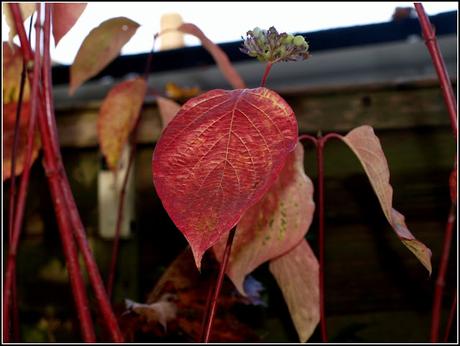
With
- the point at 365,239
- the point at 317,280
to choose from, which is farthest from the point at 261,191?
the point at 365,239

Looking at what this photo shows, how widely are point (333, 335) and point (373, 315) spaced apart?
0.21ft

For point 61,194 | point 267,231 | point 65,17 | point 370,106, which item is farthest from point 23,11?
point 370,106

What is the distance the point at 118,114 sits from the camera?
0.70 m

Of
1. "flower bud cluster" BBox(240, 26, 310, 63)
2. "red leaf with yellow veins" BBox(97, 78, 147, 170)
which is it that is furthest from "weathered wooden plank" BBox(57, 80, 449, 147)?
"flower bud cluster" BBox(240, 26, 310, 63)

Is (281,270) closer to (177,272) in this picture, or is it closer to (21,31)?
(177,272)

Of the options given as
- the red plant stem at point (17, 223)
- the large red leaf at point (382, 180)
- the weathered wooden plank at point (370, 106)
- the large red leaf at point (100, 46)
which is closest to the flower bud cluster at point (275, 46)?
the large red leaf at point (382, 180)

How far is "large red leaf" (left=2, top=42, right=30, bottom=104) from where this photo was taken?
0.63 m

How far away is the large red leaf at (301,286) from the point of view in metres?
0.52

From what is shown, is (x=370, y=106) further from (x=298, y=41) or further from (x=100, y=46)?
(x=298, y=41)

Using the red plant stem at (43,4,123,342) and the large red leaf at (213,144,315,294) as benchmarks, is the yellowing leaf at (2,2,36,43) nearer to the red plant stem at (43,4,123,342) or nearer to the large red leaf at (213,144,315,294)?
the red plant stem at (43,4,123,342)

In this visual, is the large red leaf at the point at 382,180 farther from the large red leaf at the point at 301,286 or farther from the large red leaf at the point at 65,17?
the large red leaf at the point at 65,17

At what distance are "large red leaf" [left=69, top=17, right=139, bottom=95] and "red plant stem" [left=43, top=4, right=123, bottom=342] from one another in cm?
10

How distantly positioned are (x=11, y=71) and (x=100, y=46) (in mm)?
114

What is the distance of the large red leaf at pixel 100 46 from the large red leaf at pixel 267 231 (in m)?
0.27
